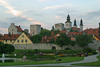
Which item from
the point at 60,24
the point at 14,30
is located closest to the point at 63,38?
the point at 14,30

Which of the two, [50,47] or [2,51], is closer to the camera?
[2,51]

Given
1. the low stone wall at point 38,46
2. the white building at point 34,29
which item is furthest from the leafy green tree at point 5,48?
the white building at point 34,29

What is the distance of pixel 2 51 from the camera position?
48.4 meters

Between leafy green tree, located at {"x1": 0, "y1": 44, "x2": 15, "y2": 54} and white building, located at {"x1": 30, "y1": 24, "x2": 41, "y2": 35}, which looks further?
white building, located at {"x1": 30, "y1": 24, "x2": 41, "y2": 35}

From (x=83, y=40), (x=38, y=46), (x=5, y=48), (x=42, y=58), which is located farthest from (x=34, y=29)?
(x=42, y=58)

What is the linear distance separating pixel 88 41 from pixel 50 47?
43.6ft

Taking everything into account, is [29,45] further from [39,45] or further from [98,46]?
[98,46]

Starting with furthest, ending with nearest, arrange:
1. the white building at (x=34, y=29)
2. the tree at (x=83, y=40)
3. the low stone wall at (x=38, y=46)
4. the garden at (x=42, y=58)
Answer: the white building at (x=34, y=29) < the low stone wall at (x=38, y=46) < the tree at (x=83, y=40) < the garden at (x=42, y=58)

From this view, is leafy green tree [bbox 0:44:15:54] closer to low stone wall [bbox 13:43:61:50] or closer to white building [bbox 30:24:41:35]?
low stone wall [bbox 13:43:61:50]

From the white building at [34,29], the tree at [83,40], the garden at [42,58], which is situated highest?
the white building at [34,29]

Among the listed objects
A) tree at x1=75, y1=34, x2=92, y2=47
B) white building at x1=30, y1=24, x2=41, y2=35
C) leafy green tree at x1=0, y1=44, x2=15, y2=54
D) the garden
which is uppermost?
white building at x1=30, y1=24, x2=41, y2=35

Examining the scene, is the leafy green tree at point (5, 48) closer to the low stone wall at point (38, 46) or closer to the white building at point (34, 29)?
the low stone wall at point (38, 46)

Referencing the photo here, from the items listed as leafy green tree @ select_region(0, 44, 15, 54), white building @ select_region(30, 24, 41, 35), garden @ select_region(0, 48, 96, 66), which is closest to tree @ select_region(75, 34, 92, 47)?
garden @ select_region(0, 48, 96, 66)

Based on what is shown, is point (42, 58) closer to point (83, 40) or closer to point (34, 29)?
point (83, 40)
